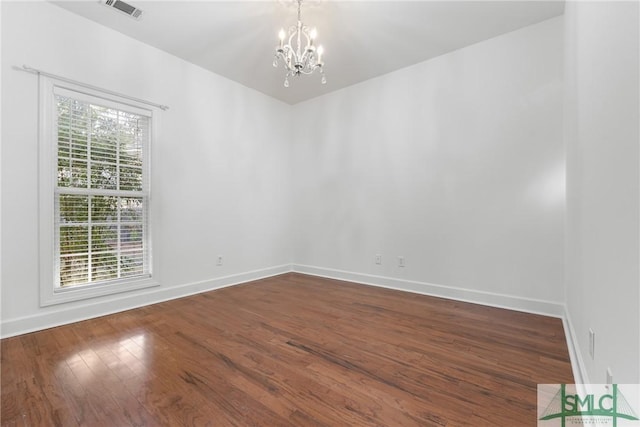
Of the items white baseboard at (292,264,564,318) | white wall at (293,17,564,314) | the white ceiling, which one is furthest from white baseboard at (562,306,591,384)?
the white ceiling

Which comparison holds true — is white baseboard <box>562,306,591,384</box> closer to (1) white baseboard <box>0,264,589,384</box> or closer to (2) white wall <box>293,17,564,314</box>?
(1) white baseboard <box>0,264,589,384</box>

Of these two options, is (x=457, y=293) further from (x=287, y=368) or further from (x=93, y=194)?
(x=93, y=194)

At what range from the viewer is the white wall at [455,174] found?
284 cm

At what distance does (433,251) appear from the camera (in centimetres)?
349

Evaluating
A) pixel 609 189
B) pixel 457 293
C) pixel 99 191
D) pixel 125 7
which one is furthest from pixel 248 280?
pixel 609 189

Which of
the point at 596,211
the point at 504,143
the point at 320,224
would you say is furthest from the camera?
the point at 320,224

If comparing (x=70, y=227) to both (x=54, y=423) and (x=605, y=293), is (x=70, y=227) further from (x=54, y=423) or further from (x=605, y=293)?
(x=605, y=293)

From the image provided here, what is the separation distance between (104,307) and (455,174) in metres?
4.08

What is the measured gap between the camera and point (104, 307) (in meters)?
2.86

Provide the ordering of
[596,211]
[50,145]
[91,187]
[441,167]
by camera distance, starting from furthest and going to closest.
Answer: [441,167]
[91,187]
[50,145]
[596,211]

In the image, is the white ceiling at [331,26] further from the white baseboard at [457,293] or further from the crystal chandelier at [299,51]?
the white baseboard at [457,293]

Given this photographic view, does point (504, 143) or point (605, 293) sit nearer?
point (605, 293)

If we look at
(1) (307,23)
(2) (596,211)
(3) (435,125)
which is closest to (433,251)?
(3) (435,125)

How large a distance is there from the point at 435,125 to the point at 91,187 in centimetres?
384
